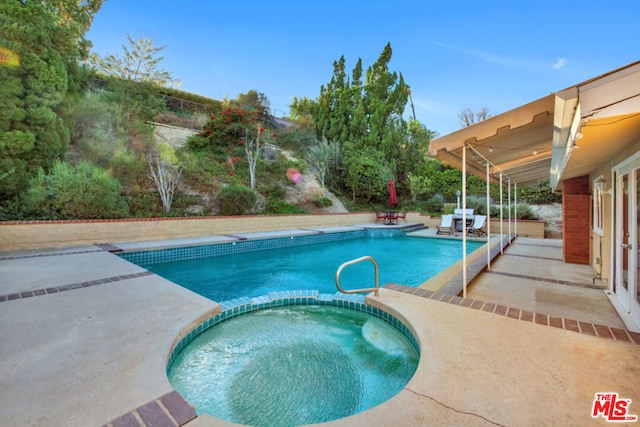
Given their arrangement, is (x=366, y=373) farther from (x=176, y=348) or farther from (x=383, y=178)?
(x=383, y=178)

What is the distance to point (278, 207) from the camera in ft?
44.9

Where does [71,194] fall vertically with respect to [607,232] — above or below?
above

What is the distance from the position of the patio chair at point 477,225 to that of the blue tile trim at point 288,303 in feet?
32.3

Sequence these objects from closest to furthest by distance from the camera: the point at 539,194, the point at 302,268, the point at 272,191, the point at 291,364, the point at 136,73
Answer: the point at 291,364
the point at 302,268
the point at 136,73
the point at 272,191
the point at 539,194

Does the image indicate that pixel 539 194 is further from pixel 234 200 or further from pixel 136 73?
pixel 136 73

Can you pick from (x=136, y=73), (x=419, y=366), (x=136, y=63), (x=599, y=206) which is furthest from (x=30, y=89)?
(x=599, y=206)

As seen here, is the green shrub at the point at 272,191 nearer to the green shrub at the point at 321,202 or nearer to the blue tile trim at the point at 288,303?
the green shrub at the point at 321,202

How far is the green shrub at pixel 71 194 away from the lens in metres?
7.72

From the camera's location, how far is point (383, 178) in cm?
1802

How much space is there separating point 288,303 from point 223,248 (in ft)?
17.5

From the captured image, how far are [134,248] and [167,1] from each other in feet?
34.3

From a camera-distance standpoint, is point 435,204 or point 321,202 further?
point 435,204

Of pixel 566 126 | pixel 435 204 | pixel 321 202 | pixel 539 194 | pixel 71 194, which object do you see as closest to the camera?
pixel 566 126

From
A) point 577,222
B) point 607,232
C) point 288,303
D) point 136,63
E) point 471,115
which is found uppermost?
point 471,115
